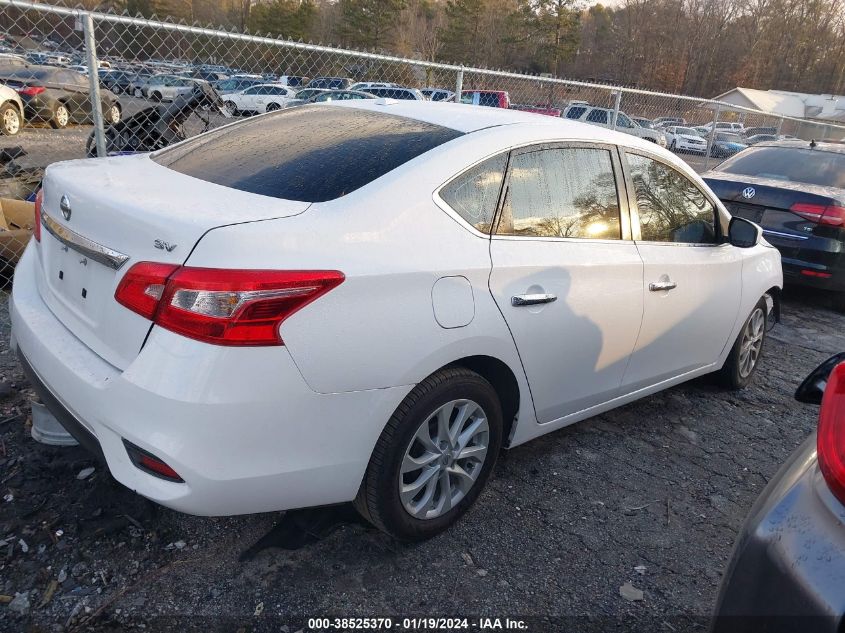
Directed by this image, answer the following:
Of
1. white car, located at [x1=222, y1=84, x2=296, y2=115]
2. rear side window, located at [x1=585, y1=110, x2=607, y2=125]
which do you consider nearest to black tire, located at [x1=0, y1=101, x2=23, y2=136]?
white car, located at [x1=222, y1=84, x2=296, y2=115]

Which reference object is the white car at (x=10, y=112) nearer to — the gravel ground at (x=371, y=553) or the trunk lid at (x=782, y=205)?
the gravel ground at (x=371, y=553)

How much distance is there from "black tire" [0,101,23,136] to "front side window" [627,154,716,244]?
1647 centimetres

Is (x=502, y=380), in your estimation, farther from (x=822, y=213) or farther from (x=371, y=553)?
(x=822, y=213)

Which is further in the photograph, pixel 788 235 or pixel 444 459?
pixel 788 235

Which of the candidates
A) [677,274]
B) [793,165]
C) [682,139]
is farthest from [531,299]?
[682,139]

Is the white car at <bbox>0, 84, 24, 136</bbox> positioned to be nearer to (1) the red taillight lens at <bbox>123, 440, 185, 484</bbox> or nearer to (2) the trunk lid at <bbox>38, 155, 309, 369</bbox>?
(2) the trunk lid at <bbox>38, 155, 309, 369</bbox>

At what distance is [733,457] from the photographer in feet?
11.5

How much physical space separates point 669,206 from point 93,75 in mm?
3847

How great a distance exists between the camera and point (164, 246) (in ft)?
6.09

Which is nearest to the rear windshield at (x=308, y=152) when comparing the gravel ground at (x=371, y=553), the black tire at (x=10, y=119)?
the gravel ground at (x=371, y=553)

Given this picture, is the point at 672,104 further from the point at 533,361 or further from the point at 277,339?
the point at 277,339

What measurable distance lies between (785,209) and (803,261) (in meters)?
0.51

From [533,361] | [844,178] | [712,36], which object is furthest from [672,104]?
[712,36]

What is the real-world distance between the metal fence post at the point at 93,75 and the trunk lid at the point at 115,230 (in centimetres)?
225
